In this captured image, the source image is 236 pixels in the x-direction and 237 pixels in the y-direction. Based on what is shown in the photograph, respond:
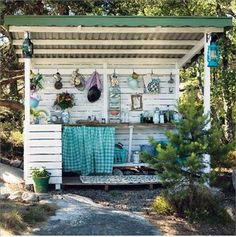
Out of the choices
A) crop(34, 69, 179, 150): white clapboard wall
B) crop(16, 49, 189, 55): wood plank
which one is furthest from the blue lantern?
crop(34, 69, 179, 150): white clapboard wall

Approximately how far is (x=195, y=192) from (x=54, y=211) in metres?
1.99

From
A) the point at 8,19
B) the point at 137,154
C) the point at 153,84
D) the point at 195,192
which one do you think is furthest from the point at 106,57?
the point at 195,192

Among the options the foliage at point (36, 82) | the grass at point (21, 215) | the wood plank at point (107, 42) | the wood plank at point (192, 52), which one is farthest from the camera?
the foliage at point (36, 82)

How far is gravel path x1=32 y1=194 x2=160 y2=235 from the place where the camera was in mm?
5555

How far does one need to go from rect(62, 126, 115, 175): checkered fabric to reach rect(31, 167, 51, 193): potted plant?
1137mm

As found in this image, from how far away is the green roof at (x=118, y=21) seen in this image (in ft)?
24.5

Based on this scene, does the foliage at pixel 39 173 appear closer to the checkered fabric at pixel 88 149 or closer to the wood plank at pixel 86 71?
the checkered fabric at pixel 88 149

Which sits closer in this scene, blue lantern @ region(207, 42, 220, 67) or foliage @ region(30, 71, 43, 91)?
blue lantern @ region(207, 42, 220, 67)

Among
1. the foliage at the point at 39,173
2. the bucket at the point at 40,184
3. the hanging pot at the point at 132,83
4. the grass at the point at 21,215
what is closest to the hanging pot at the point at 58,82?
the hanging pot at the point at 132,83

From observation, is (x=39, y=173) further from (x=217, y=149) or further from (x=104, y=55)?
(x=104, y=55)

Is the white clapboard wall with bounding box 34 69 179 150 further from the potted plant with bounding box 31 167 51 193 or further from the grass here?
the grass

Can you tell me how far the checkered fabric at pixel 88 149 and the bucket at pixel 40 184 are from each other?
1.20 meters

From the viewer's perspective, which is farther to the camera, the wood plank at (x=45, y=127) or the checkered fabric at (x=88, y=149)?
the checkered fabric at (x=88, y=149)

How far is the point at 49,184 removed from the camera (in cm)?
827
